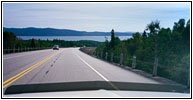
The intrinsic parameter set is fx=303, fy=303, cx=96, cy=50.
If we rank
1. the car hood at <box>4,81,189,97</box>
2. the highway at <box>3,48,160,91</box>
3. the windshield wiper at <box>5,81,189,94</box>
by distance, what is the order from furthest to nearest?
the highway at <box>3,48,160,91</box> < the windshield wiper at <box>5,81,189,94</box> < the car hood at <box>4,81,189,97</box>

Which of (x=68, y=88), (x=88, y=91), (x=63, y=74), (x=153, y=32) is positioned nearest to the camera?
(x=88, y=91)

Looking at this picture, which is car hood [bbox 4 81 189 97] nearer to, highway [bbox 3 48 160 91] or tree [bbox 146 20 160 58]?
highway [bbox 3 48 160 91]

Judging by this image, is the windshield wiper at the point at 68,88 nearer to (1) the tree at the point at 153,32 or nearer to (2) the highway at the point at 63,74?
(2) the highway at the point at 63,74

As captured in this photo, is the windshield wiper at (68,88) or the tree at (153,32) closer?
the windshield wiper at (68,88)

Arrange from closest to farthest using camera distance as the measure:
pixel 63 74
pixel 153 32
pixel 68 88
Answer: pixel 68 88 → pixel 63 74 → pixel 153 32

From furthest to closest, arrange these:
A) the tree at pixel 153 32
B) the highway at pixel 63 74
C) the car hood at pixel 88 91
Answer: the tree at pixel 153 32 < the highway at pixel 63 74 < the car hood at pixel 88 91

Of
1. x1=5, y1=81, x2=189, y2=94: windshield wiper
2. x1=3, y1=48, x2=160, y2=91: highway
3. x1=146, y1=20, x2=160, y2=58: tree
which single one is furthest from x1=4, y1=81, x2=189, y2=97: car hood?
x1=146, y1=20, x2=160, y2=58: tree

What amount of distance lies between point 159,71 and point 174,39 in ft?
27.4

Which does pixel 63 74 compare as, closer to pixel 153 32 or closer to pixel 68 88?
pixel 68 88

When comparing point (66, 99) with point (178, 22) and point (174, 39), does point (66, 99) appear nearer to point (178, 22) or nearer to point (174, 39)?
point (174, 39)

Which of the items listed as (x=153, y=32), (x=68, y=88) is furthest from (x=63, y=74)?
(x=153, y=32)

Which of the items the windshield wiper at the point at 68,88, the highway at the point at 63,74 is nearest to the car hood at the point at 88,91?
the windshield wiper at the point at 68,88

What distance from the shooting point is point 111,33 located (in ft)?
285

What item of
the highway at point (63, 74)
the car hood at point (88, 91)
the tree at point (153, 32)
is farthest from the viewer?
the tree at point (153, 32)
